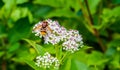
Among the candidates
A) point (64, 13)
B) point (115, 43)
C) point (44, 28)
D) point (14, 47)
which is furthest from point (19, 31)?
point (44, 28)

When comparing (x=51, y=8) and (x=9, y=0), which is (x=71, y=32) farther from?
(x=51, y=8)

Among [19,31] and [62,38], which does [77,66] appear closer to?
[62,38]

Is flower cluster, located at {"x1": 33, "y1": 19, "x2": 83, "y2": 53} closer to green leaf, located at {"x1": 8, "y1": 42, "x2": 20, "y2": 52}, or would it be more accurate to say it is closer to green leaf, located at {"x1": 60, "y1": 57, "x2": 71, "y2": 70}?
green leaf, located at {"x1": 60, "y1": 57, "x2": 71, "y2": 70}

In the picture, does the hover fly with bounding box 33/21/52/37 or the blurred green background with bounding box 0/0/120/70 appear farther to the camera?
the blurred green background with bounding box 0/0/120/70

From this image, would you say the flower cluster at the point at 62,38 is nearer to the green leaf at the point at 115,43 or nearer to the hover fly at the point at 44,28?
the hover fly at the point at 44,28

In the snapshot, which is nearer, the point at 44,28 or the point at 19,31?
the point at 44,28

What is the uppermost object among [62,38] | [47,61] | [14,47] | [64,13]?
[64,13]

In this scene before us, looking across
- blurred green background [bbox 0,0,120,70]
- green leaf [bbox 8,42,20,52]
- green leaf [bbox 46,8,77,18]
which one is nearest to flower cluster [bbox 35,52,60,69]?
Answer: blurred green background [bbox 0,0,120,70]

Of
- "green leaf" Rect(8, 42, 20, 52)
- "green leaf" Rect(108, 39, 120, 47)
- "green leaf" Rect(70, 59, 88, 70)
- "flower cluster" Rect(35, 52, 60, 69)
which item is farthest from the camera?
"green leaf" Rect(108, 39, 120, 47)

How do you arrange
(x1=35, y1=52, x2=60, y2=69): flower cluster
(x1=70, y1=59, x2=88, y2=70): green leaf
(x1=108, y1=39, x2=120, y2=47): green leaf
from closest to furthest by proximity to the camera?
(x1=35, y1=52, x2=60, y2=69): flower cluster < (x1=70, y1=59, x2=88, y2=70): green leaf < (x1=108, y1=39, x2=120, y2=47): green leaf

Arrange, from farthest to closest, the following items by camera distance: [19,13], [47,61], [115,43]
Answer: [19,13] → [115,43] → [47,61]

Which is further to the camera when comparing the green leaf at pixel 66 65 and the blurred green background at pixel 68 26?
the blurred green background at pixel 68 26

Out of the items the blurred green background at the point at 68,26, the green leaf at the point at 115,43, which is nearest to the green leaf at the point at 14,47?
the blurred green background at the point at 68,26
